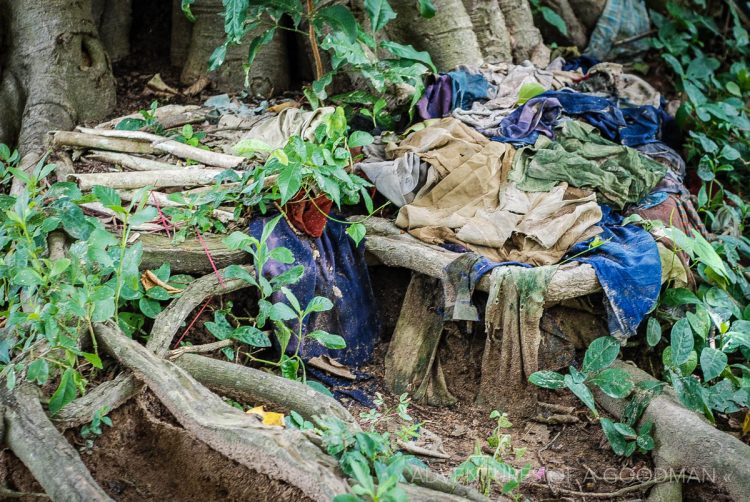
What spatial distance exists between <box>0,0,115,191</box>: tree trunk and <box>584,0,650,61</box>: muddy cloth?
3.90 m

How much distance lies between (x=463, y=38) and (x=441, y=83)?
2.13 ft

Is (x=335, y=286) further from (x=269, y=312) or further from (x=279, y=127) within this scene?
(x=279, y=127)

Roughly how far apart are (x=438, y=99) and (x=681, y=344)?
211 cm

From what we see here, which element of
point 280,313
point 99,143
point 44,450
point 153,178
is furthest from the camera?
point 99,143

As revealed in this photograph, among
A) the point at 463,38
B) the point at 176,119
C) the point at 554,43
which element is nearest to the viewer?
the point at 176,119

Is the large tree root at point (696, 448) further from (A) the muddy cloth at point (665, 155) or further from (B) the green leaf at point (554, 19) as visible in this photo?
(B) the green leaf at point (554, 19)

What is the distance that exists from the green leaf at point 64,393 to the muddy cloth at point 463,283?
1649 mm

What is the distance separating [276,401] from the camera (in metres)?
2.72

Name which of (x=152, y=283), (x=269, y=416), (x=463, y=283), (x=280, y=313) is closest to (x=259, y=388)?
(x=269, y=416)

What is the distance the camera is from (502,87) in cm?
480

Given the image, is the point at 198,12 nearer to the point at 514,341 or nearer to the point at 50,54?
the point at 50,54

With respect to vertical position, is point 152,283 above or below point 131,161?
below

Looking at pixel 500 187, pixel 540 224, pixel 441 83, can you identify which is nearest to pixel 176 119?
pixel 441 83

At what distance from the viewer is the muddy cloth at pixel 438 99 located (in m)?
4.46
